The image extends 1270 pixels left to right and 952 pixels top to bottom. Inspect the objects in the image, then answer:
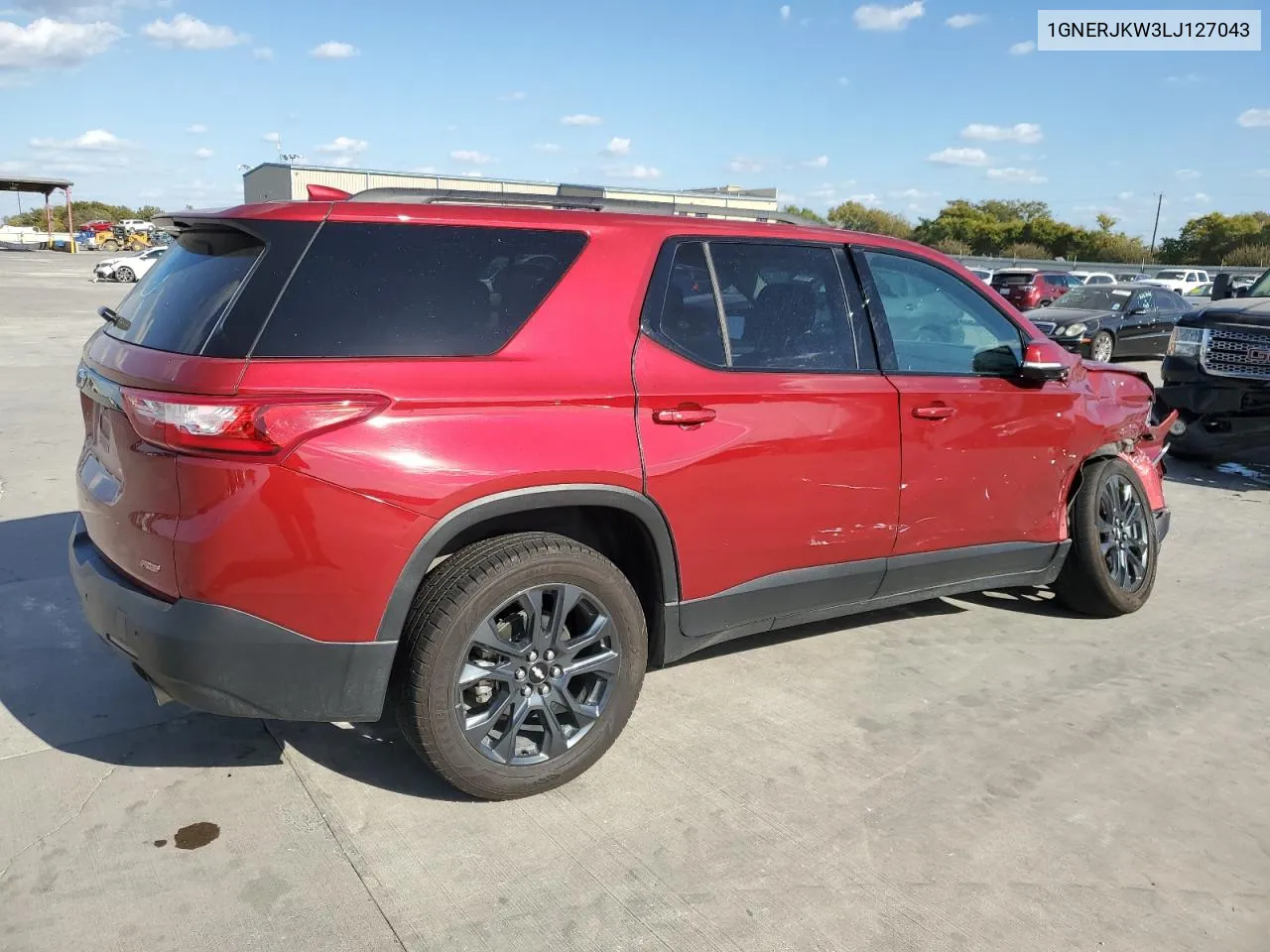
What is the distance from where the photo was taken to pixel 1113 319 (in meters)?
17.8

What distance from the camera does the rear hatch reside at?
2701mm

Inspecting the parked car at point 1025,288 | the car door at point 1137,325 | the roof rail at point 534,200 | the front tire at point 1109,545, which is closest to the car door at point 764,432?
the roof rail at point 534,200

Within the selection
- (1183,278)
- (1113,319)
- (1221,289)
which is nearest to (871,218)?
(1183,278)

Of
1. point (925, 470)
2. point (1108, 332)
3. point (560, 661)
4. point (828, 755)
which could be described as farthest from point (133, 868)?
point (1108, 332)

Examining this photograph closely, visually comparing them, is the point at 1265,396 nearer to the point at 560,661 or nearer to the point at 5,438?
the point at 560,661

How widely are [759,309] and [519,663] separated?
1.54 m

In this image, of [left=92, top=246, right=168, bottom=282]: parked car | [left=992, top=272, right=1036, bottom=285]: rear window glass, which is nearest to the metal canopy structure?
[left=92, top=246, right=168, bottom=282]: parked car

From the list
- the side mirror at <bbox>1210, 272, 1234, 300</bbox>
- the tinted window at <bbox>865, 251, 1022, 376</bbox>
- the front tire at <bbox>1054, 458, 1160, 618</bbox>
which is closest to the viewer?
the tinted window at <bbox>865, 251, 1022, 376</bbox>

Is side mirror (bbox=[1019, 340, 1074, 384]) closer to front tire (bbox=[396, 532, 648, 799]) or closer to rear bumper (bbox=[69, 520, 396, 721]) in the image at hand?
front tire (bbox=[396, 532, 648, 799])

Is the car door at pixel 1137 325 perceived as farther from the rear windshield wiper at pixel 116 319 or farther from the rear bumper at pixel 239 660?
the rear bumper at pixel 239 660

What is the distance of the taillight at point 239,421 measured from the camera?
262cm

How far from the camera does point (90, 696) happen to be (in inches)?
148

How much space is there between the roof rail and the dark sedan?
15.0m

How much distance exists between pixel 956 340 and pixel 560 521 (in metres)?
2.05
